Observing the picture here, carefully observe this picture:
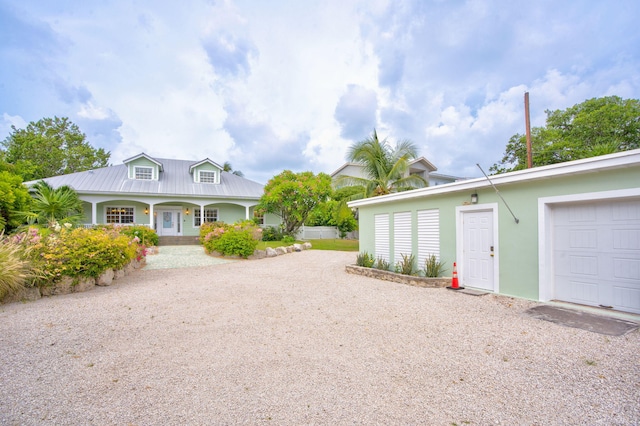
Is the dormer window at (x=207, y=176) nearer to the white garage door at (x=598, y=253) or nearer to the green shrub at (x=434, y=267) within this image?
the green shrub at (x=434, y=267)

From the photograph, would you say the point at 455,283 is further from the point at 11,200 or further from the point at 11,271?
the point at 11,200

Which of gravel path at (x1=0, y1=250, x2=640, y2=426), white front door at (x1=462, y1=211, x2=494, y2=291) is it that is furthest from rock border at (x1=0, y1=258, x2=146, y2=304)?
white front door at (x1=462, y1=211, x2=494, y2=291)

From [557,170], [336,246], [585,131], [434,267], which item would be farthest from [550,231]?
[585,131]

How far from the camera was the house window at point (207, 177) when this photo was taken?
75.7ft

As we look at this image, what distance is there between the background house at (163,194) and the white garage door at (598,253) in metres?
19.0

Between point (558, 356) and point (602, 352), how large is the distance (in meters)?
0.59

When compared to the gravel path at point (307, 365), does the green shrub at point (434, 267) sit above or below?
above

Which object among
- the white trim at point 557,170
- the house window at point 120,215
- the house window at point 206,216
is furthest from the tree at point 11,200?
the white trim at point 557,170

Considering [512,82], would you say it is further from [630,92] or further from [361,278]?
[361,278]

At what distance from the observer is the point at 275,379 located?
3180 mm

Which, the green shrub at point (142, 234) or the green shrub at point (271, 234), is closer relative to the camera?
the green shrub at point (142, 234)

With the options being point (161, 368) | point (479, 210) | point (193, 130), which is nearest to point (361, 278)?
point (479, 210)

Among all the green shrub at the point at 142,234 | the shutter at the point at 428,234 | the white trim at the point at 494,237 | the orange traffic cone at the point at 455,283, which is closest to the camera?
the white trim at the point at 494,237

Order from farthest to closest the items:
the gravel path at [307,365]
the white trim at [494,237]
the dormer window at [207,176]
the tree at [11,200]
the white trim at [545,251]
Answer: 1. the dormer window at [207,176]
2. the tree at [11,200]
3. the white trim at [494,237]
4. the white trim at [545,251]
5. the gravel path at [307,365]
